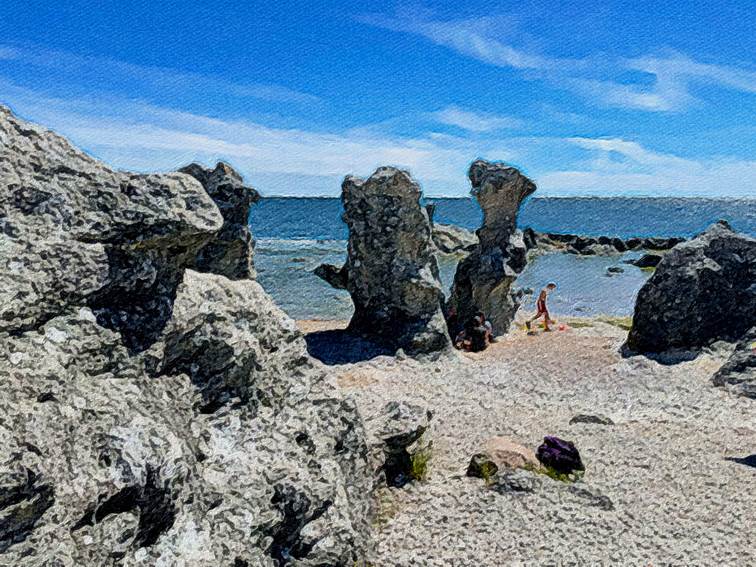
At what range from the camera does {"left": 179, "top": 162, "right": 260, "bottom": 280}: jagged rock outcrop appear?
2097cm

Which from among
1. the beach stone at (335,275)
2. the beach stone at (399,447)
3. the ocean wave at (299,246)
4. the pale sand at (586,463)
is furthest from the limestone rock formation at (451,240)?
the beach stone at (399,447)

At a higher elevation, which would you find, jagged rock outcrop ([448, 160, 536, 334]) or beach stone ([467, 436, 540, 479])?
jagged rock outcrop ([448, 160, 536, 334])

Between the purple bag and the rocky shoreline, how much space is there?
0.13 meters

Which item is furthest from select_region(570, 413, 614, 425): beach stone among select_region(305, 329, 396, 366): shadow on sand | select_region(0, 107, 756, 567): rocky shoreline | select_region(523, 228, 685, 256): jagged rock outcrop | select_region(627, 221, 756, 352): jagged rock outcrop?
select_region(523, 228, 685, 256): jagged rock outcrop

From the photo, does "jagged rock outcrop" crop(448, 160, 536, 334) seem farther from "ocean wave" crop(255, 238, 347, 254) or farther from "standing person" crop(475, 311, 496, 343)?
"ocean wave" crop(255, 238, 347, 254)

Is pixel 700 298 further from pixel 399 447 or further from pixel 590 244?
pixel 590 244

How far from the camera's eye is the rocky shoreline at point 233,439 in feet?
18.6

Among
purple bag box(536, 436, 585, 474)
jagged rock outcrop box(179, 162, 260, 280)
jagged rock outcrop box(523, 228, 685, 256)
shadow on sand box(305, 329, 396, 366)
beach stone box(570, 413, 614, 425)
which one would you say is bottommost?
shadow on sand box(305, 329, 396, 366)

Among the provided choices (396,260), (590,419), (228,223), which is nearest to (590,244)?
(396,260)

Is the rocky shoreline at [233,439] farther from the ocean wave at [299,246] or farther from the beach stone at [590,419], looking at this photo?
the ocean wave at [299,246]

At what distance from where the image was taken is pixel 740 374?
58.8 feet

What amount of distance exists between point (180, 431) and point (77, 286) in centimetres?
173

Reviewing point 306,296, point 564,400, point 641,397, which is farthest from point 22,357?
point 306,296

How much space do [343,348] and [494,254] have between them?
763 cm
